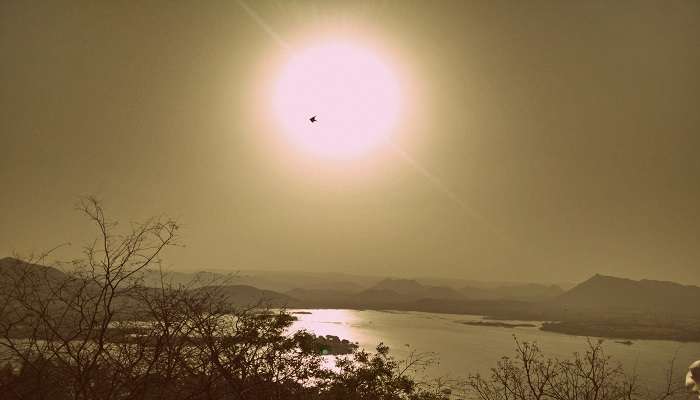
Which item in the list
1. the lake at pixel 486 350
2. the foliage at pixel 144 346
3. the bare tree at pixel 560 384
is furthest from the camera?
the lake at pixel 486 350

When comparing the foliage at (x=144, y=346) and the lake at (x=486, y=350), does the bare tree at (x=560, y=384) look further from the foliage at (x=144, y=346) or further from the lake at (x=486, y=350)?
the lake at (x=486, y=350)

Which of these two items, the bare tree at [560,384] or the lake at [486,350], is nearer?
the bare tree at [560,384]

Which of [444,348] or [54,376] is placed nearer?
[54,376]

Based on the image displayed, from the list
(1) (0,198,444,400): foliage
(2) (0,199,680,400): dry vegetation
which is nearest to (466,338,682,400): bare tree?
(2) (0,199,680,400): dry vegetation

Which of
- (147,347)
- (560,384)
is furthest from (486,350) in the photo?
(147,347)

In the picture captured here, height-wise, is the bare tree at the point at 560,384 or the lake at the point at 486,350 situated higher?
the bare tree at the point at 560,384

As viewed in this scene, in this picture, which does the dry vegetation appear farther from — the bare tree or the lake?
the lake

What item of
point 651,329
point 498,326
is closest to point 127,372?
point 498,326

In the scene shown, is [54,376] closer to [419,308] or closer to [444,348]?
[444,348]

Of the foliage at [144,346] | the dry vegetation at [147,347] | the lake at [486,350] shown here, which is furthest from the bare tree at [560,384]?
the lake at [486,350]

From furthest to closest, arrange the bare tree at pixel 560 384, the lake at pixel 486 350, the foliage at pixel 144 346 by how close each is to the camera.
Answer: the lake at pixel 486 350 → the bare tree at pixel 560 384 → the foliage at pixel 144 346

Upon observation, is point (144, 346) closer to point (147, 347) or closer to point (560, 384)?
point (147, 347)
